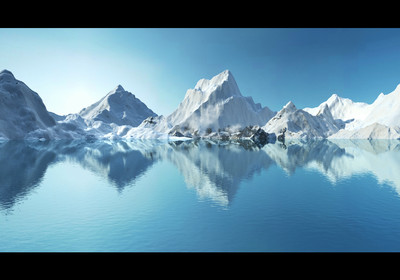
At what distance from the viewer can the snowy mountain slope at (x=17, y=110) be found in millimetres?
124169

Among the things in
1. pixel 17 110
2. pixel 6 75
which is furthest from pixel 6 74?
pixel 17 110

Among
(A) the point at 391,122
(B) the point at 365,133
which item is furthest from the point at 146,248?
(A) the point at 391,122

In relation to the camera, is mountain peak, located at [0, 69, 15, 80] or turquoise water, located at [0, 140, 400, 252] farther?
mountain peak, located at [0, 69, 15, 80]

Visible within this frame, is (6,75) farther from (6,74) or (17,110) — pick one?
(17,110)

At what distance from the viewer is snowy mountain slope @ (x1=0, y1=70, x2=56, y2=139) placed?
407 feet

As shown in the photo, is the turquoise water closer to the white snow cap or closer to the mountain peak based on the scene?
the white snow cap

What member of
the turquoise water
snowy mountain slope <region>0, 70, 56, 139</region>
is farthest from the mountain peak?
the turquoise water

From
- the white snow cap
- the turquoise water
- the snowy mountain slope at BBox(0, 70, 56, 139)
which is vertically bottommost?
the turquoise water

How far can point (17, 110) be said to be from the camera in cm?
13238

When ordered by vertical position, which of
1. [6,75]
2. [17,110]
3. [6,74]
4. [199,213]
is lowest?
[199,213]

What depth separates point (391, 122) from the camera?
179 meters

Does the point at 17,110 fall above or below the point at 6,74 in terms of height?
below

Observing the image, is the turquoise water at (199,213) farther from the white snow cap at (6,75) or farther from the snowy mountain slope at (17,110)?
the white snow cap at (6,75)

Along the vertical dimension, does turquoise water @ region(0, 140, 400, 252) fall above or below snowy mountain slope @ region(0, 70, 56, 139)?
below
